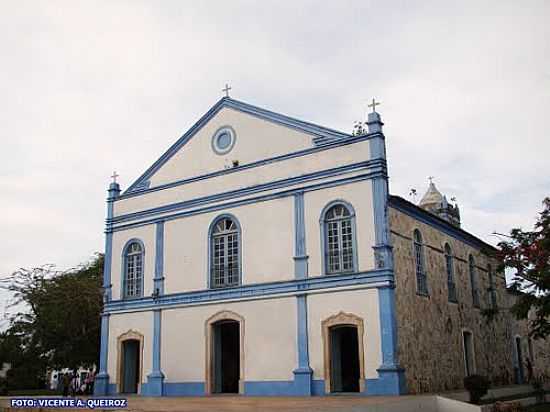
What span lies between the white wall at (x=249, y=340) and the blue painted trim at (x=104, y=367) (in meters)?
2.72

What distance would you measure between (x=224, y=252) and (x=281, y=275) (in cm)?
265

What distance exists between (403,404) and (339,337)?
4.23 metres

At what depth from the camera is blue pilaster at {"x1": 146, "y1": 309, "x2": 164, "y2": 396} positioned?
70.8 ft

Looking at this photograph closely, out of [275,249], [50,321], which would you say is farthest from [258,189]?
[50,321]

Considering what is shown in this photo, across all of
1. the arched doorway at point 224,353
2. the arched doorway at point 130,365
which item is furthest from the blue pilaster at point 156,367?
the arched doorway at point 224,353

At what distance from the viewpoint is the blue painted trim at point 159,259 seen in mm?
22625

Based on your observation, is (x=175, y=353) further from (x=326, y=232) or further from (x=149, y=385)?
(x=326, y=232)

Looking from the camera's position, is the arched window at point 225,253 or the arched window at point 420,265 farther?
the arched window at point 225,253

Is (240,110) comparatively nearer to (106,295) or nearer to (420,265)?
(420,265)

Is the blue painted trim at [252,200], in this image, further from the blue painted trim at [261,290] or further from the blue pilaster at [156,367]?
the blue pilaster at [156,367]

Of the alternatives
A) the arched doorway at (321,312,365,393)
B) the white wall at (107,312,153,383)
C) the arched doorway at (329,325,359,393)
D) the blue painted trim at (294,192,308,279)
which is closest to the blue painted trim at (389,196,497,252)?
the blue painted trim at (294,192,308,279)

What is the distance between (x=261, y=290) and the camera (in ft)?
65.4

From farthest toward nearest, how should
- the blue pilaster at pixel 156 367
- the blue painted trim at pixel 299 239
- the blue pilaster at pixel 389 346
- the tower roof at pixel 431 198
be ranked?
the tower roof at pixel 431 198, the blue pilaster at pixel 156 367, the blue painted trim at pixel 299 239, the blue pilaster at pixel 389 346

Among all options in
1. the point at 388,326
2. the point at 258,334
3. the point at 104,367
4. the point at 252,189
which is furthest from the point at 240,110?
the point at 104,367
